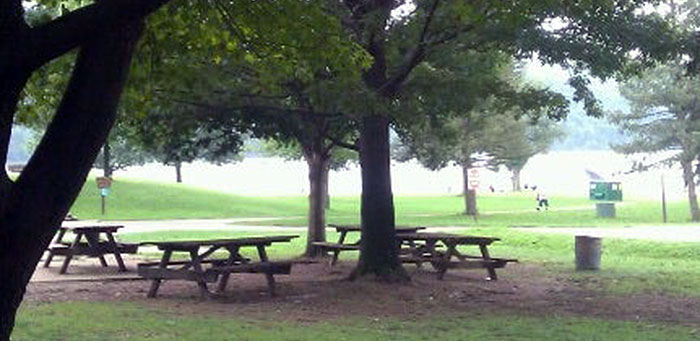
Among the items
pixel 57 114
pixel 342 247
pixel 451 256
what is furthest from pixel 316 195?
pixel 57 114

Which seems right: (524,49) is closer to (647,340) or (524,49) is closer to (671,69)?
(647,340)

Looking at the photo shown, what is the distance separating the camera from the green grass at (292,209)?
39.8 meters

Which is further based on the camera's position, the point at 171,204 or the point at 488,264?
the point at 171,204

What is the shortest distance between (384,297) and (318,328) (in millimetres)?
3067

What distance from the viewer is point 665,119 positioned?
46938 mm

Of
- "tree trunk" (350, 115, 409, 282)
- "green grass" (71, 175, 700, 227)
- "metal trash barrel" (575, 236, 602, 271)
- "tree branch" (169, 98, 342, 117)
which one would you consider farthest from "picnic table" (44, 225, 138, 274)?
"green grass" (71, 175, 700, 227)

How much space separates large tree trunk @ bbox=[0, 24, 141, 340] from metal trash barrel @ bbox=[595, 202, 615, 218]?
37496 mm

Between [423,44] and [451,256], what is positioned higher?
[423,44]

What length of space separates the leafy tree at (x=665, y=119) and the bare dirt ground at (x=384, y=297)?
29.1m

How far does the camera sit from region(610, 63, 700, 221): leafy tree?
4350cm

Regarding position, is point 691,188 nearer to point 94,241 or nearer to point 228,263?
point 94,241

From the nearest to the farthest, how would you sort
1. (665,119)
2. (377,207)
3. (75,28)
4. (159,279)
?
1. (75,28)
2. (159,279)
3. (377,207)
4. (665,119)

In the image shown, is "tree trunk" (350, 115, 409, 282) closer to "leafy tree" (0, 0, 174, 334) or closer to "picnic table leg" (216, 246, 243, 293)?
"picnic table leg" (216, 246, 243, 293)

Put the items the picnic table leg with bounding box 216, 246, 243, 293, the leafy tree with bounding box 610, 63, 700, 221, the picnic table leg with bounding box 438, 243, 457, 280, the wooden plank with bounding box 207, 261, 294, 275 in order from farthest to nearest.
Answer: the leafy tree with bounding box 610, 63, 700, 221
the picnic table leg with bounding box 438, 243, 457, 280
the picnic table leg with bounding box 216, 246, 243, 293
the wooden plank with bounding box 207, 261, 294, 275
